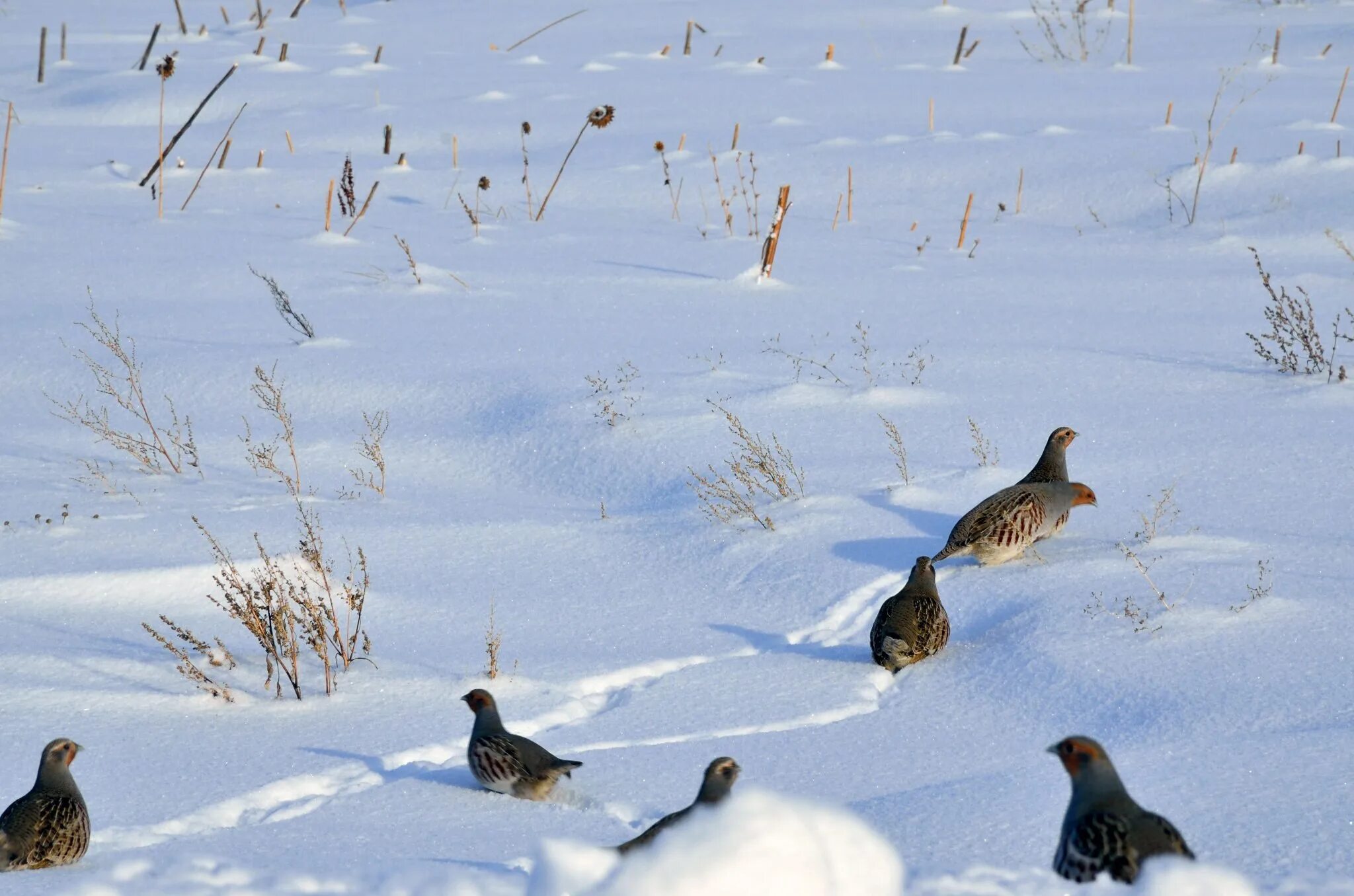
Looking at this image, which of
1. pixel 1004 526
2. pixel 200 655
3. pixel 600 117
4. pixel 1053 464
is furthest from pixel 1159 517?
pixel 600 117

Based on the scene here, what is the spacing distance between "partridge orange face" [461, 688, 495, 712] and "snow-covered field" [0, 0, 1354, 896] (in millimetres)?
188

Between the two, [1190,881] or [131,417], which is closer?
[1190,881]

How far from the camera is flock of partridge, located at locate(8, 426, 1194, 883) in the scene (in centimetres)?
219

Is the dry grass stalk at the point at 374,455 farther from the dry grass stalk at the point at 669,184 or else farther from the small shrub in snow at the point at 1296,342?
the small shrub in snow at the point at 1296,342

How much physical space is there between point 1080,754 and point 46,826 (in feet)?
7.22

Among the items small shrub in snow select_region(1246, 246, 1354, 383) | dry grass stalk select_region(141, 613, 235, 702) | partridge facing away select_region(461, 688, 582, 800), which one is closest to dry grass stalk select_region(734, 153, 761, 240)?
small shrub in snow select_region(1246, 246, 1354, 383)

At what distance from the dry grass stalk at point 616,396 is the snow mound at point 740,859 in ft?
15.2

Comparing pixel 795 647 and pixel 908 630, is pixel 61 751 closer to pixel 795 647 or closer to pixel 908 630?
pixel 795 647

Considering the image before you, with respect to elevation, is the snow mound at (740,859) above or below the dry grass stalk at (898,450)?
above

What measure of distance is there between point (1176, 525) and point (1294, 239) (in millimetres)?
4177

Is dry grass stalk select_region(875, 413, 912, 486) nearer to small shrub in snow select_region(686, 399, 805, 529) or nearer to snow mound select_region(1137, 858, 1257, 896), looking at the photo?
small shrub in snow select_region(686, 399, 805, 529)

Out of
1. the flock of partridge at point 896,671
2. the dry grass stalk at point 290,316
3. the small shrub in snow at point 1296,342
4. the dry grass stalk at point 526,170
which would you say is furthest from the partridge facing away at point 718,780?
→ the dry grass stalk at point 526,170

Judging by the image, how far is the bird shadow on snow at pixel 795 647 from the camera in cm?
417

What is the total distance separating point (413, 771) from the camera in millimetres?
3539
